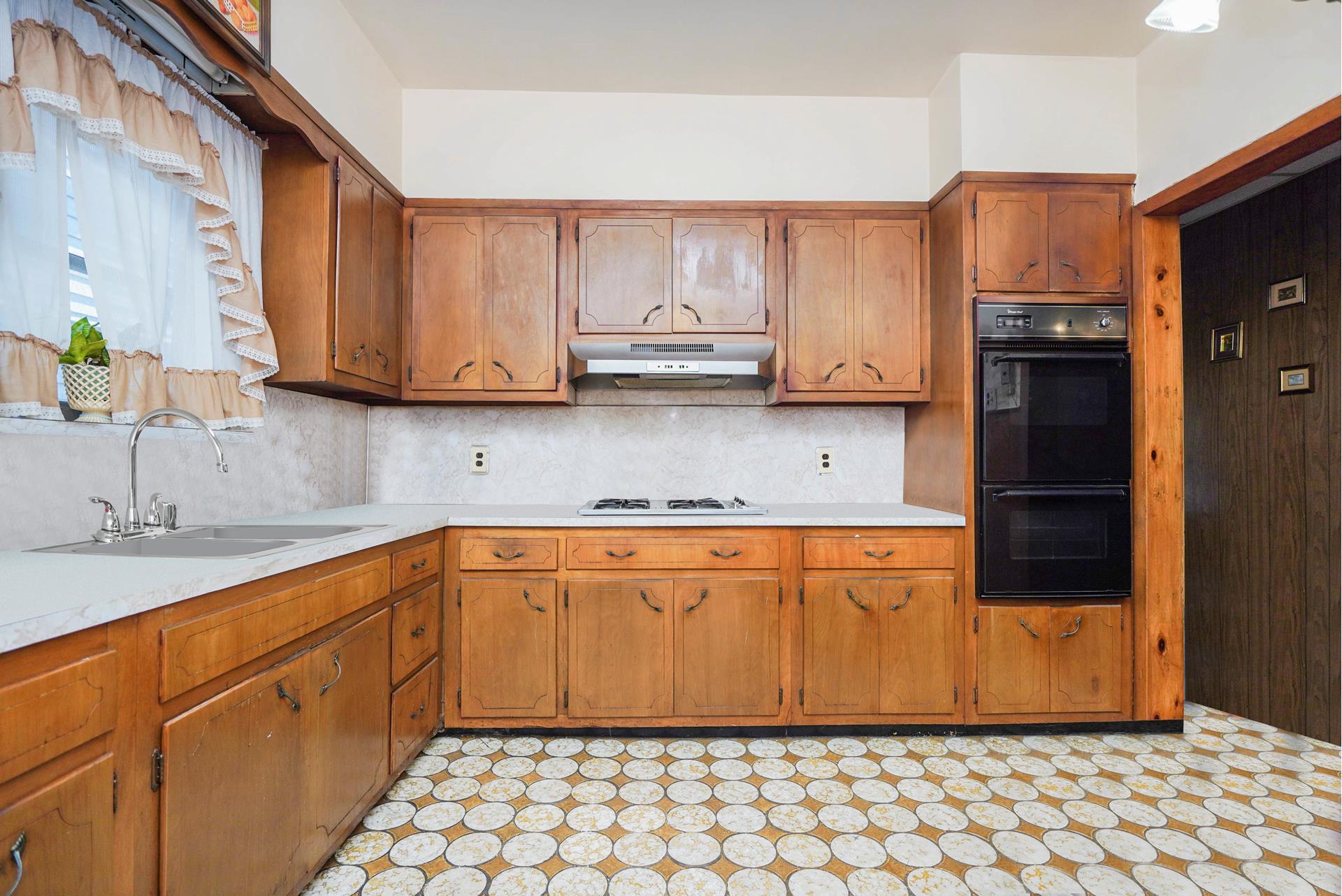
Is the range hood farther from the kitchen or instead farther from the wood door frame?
the wood door frame

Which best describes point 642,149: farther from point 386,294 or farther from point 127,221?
point 127,221

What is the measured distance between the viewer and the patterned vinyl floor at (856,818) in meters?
1.60

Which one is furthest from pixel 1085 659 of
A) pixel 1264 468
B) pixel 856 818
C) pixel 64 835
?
pixel 64 835

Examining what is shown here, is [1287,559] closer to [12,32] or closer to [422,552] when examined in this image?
[422,552]

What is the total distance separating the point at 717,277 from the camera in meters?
2.72

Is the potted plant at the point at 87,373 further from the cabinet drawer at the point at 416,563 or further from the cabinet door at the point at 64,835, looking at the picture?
the cabinet door at the point at 64,835

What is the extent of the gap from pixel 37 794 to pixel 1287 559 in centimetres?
372

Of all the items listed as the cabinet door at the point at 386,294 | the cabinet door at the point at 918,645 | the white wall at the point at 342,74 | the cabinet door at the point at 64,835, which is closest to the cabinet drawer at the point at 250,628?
the cabinet door at the point at 64,835

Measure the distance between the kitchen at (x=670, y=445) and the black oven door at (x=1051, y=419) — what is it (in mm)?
14

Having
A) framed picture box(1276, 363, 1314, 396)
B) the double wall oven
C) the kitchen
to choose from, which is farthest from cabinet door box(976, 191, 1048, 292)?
framed picture box(1276, 363, 1314, 396)

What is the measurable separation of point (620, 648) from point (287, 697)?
122 cm

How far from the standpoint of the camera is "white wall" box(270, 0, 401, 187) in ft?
6.42

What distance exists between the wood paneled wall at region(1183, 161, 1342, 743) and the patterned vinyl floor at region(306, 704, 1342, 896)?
0.97 feet

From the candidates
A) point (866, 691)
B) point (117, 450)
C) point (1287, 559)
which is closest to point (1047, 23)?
point (1287, 559)
